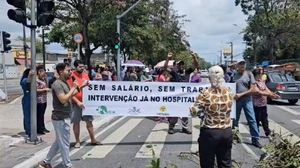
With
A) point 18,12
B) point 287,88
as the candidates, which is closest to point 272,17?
point 287,88

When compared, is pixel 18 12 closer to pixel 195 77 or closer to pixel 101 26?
pixel 195 77

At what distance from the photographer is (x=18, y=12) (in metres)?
7.88

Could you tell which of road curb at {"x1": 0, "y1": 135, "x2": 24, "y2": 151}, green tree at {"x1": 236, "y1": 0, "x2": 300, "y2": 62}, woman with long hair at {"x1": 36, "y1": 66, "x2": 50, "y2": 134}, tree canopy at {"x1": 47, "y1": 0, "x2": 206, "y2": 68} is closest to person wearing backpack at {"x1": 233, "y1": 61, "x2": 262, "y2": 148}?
woman with long hair at {"x1": 36, "y1": 66, "x2": 50, "y2": 134}

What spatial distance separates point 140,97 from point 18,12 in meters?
3.33

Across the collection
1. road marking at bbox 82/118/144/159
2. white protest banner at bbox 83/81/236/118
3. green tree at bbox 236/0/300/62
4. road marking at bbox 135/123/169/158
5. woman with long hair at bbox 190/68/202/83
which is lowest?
road marking at bbox 82/118/144/159

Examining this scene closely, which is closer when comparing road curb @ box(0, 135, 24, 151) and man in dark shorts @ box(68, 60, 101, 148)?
man in dark shorts @ box(68, 60, 101, 148)

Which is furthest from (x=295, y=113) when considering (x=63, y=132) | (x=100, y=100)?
(x=63, y=132)

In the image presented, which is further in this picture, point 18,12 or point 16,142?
point 16,142

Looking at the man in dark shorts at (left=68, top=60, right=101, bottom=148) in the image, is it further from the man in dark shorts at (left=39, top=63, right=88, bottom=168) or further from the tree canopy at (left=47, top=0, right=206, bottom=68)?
the tree canopy at (left=47, top=0, right=206, bottom=68)

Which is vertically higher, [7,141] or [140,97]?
[140,97]

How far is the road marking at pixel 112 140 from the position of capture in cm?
721

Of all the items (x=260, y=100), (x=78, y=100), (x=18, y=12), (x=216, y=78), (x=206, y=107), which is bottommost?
(x=260, y=100)

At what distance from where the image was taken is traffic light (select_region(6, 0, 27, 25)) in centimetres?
787

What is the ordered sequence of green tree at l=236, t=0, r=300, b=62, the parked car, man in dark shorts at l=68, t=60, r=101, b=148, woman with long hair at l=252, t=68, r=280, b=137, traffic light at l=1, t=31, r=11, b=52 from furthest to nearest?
1. green tree at l=236, t=0, r=300, b=62
2. the parked car
3. traffic light at l=1, t=31, r=11, b=52
4. woman with long hair at l=252, t=68, r=280, b=137
5. man in dark shorts at l=68, t=60, r=101, b=148
